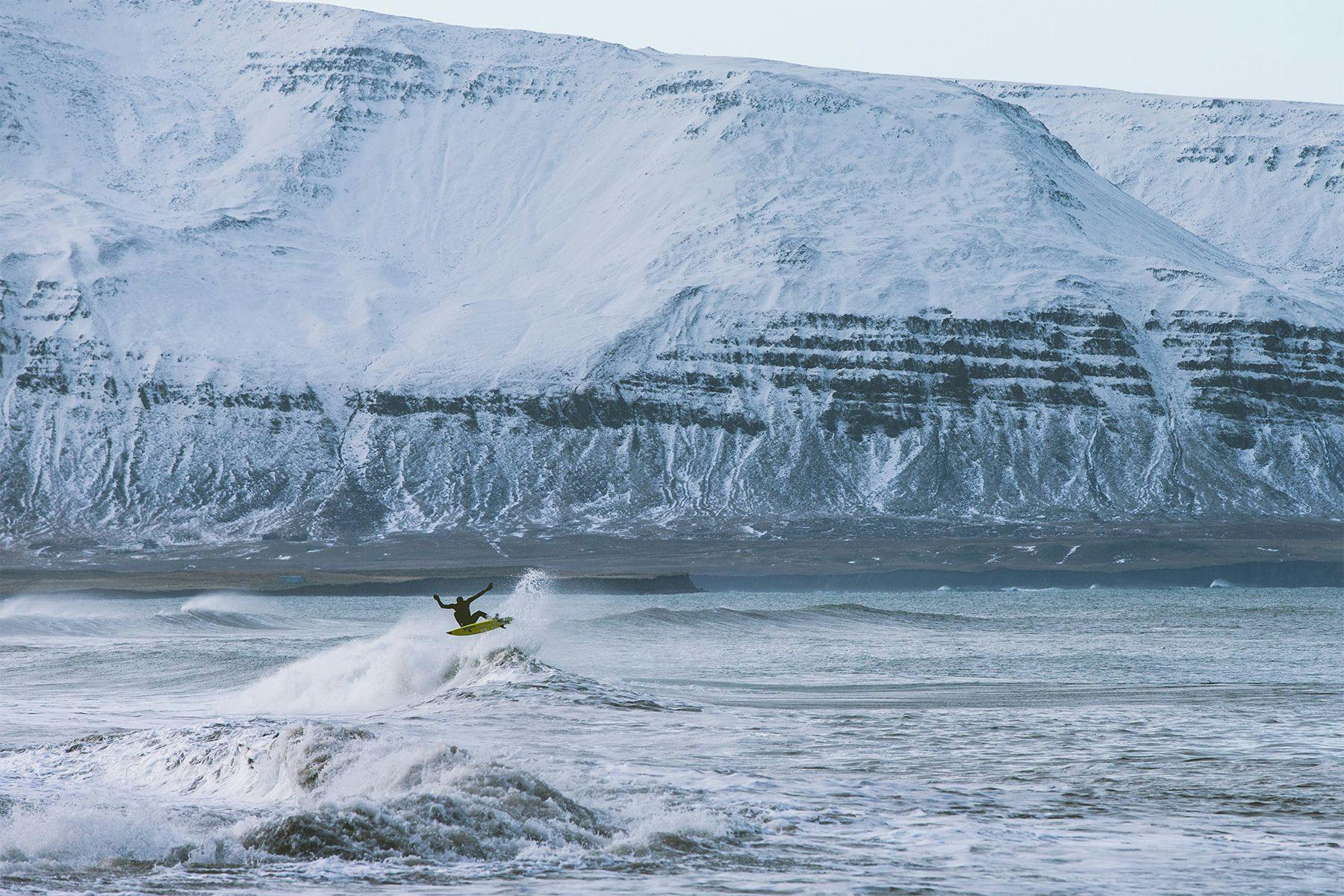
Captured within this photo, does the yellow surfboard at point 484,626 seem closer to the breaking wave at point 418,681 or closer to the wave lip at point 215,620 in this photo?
the breaking wave at point 418,681

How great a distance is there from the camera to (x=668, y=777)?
34.6 meters

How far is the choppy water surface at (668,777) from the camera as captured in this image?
26438 millimetres

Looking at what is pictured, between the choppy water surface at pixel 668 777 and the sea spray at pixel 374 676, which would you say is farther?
the sea spray at pixel 374 676

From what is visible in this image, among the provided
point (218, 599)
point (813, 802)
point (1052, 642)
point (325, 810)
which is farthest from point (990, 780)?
point (218, 599)

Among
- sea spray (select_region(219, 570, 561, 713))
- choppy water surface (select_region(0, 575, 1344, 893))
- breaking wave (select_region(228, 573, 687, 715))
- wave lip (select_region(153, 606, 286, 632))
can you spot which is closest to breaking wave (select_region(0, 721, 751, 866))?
choppy water surface (select_region(0, 575, 1344, 893))

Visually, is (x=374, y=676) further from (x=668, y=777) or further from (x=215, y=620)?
(x=215, y=620)

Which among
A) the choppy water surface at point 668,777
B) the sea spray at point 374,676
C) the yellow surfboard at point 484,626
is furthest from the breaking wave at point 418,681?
the yellow surfboard at point 484,626

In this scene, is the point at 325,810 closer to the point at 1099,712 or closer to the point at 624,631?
the point at 1099,712

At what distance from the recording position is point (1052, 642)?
302 feet

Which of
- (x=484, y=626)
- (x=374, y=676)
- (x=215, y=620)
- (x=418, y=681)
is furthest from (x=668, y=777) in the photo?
(x=215, y=620)

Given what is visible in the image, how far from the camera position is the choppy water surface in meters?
26.4

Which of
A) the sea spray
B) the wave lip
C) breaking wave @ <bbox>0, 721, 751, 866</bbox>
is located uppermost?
breaking wave @ <bbox>0, 721, 751, 866</bbox>

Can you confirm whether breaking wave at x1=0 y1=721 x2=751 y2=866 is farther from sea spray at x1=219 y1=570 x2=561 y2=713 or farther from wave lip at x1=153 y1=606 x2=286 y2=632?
wave lip at x1=153 y1=606 x2=286 y2=632

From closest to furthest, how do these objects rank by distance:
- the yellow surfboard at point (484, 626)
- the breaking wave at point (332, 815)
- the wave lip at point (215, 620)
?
the breaking wave at point (332, 815), the yellow surfboard at point (484, 626), the wave lip at point (215, 620)
